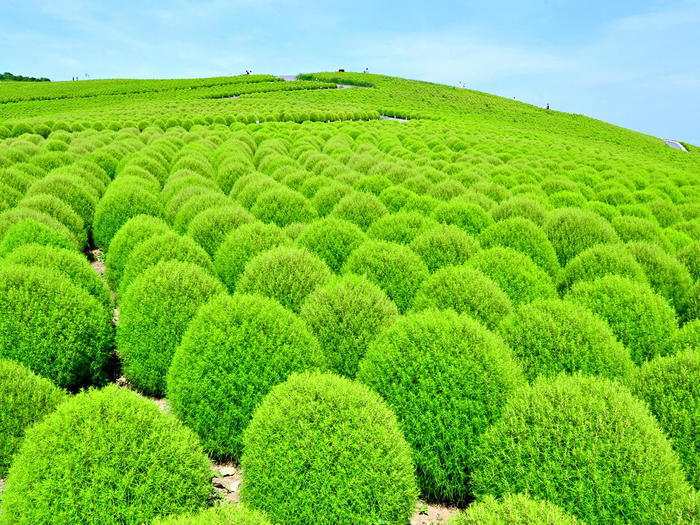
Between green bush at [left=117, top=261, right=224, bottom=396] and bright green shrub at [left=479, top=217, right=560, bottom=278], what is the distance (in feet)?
16.8

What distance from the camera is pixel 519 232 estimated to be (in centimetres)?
805

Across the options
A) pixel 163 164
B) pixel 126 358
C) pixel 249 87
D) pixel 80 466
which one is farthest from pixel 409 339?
pixel 249 87

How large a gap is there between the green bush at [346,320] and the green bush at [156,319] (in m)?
1.56

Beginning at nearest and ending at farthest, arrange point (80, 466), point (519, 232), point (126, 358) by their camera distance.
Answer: point (80, 466)
point (126, 358)
point (519, 232)

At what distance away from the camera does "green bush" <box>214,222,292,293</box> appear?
717cm

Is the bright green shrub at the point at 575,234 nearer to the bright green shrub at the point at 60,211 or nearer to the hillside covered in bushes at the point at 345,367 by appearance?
the hillside covered in bushes at the point at 345,367

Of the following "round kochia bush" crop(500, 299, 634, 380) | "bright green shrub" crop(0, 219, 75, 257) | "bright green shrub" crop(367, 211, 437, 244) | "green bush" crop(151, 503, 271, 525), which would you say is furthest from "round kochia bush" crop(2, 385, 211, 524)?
"bright green shrub" crop(367, 211, 437, 244)

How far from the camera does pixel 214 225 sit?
27.8ft

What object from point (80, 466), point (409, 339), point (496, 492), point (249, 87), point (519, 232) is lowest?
point (496, 492)

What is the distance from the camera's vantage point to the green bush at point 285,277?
5965mm

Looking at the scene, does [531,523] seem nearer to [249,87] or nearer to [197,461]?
[197,461]

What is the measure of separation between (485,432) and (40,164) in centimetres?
1593

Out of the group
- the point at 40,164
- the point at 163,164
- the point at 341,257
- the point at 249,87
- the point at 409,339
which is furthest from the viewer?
the point at 249,87

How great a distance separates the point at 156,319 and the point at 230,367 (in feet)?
5.53
